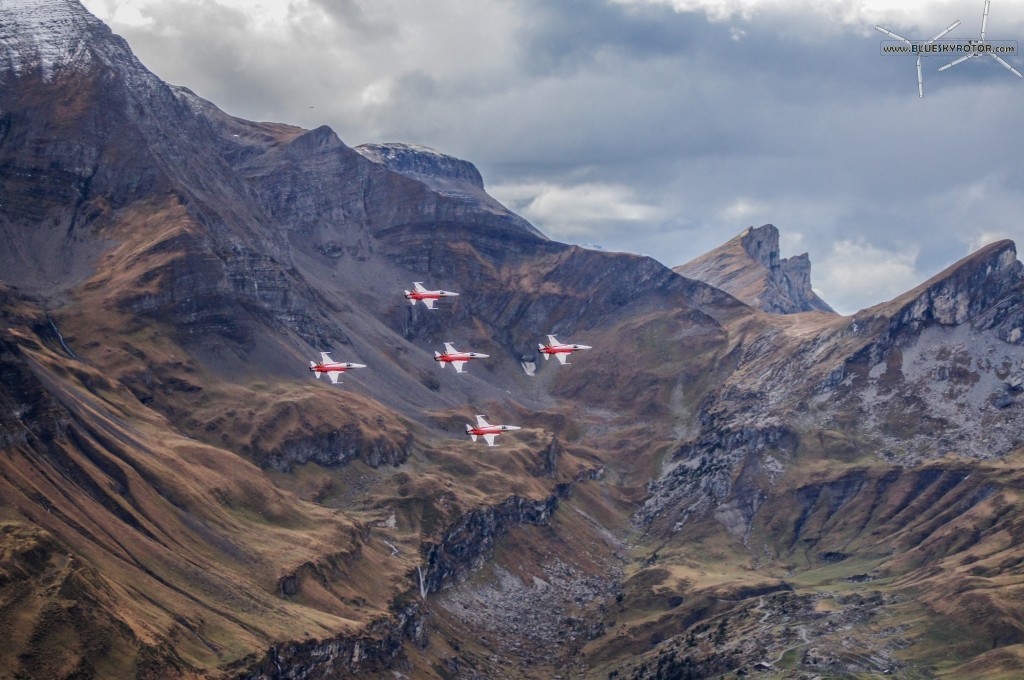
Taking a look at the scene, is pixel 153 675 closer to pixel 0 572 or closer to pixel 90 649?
pixel 90 649

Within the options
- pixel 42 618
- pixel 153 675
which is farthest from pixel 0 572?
pixel 153 675

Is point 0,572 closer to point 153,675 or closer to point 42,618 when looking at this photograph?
point 42,618

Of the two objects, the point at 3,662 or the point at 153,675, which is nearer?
the point at 3,662

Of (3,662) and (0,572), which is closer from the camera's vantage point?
(3,662)

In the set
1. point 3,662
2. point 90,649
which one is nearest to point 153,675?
point 90,649

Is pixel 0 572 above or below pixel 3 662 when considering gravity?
above

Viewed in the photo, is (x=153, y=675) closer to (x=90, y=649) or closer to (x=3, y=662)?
(x=90, y=649)
